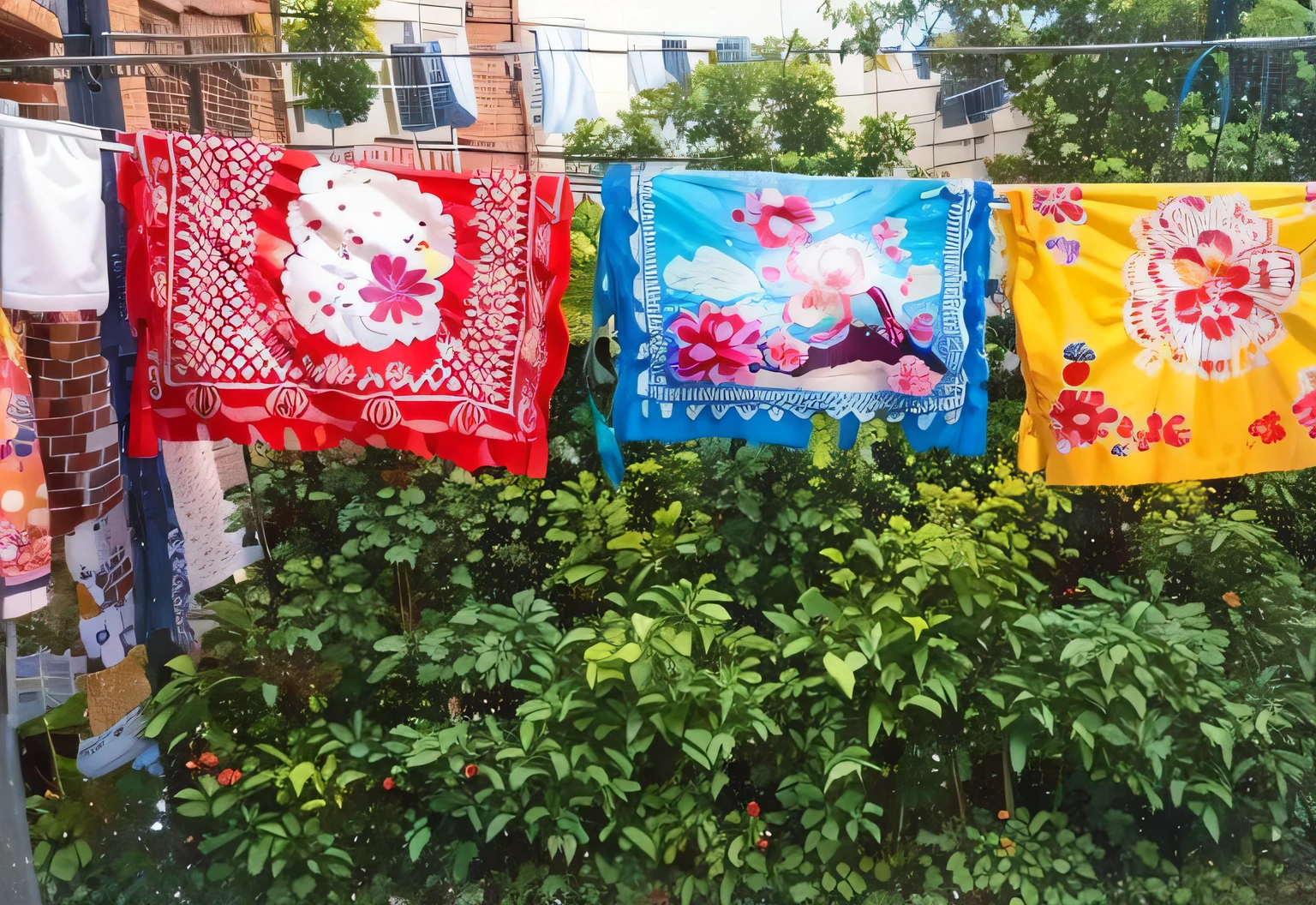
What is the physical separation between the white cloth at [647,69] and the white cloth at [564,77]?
122mm

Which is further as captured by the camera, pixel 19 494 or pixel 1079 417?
pixel 1079 417

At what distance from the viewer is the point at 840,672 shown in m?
2.52

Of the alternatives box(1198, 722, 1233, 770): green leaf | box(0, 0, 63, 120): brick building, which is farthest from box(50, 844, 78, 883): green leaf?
box(1198, 722, 1233, 770): green leaf

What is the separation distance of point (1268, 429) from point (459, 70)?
241 centimetres

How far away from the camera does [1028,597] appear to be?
2.72m

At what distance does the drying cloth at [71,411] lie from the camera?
209 cm

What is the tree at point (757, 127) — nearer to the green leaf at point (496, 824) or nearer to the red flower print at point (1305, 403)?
the red flower print at point (1305, 403)

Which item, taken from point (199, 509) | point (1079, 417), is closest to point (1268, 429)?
point (1079, 417)

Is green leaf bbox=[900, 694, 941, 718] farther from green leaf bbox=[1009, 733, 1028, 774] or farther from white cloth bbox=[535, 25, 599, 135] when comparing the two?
white cloth bbox=[535, 25, 599, 135]

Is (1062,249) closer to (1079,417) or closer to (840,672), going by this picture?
(1079,417)

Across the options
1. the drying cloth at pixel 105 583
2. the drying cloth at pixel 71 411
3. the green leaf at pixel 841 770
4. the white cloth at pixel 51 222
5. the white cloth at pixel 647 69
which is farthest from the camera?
the green leaf at pixel 841 770

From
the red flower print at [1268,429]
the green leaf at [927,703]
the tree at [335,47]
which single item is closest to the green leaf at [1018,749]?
the green leaf at [927,703]

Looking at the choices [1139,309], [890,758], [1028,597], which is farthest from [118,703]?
[1139,309]

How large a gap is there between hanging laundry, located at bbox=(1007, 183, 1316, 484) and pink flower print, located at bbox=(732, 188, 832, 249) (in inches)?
21.0
